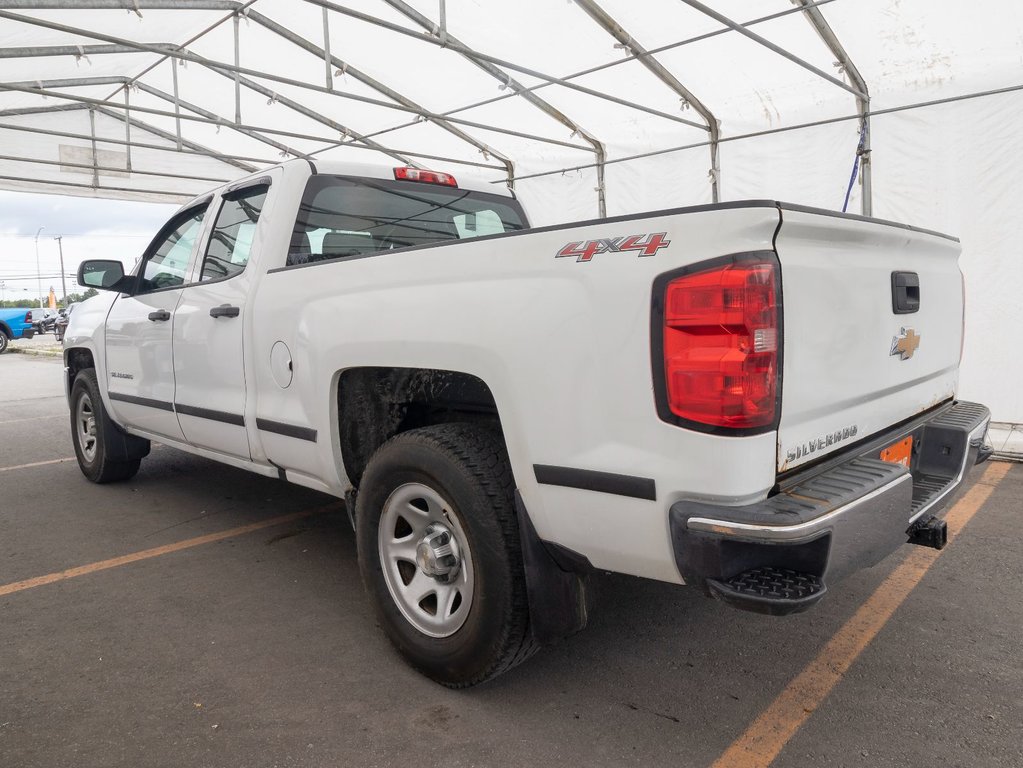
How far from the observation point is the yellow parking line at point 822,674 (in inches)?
83.6

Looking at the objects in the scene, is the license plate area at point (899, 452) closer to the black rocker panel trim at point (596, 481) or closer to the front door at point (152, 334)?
the black rocker panel trim at point (596, 481)

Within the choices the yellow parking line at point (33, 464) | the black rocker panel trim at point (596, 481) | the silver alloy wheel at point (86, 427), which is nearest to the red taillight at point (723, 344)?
the black rocker panel trim at point (596, 481)

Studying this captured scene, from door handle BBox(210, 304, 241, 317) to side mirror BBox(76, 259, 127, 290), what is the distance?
133 centimetres

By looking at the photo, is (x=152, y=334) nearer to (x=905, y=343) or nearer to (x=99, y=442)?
(x=99, y=442)

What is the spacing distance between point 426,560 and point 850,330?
148cm

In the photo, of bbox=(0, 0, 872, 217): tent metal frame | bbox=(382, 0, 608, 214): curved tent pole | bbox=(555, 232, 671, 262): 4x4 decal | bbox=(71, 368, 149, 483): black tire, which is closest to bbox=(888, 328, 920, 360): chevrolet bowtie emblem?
bbox=(555, 232, 671, 262): 4x4 decal

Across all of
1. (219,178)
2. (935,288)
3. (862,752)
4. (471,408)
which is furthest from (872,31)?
(219,178)

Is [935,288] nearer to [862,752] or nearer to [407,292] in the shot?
[862,752]

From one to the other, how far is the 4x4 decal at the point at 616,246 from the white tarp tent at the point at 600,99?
212 inches

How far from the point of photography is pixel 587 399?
196 cm

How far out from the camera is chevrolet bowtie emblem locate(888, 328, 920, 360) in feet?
7.89

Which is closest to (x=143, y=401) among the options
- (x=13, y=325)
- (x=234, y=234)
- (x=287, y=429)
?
(x=234, y=234)

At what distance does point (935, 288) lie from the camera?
108 inches

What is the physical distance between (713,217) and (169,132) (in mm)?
14644
